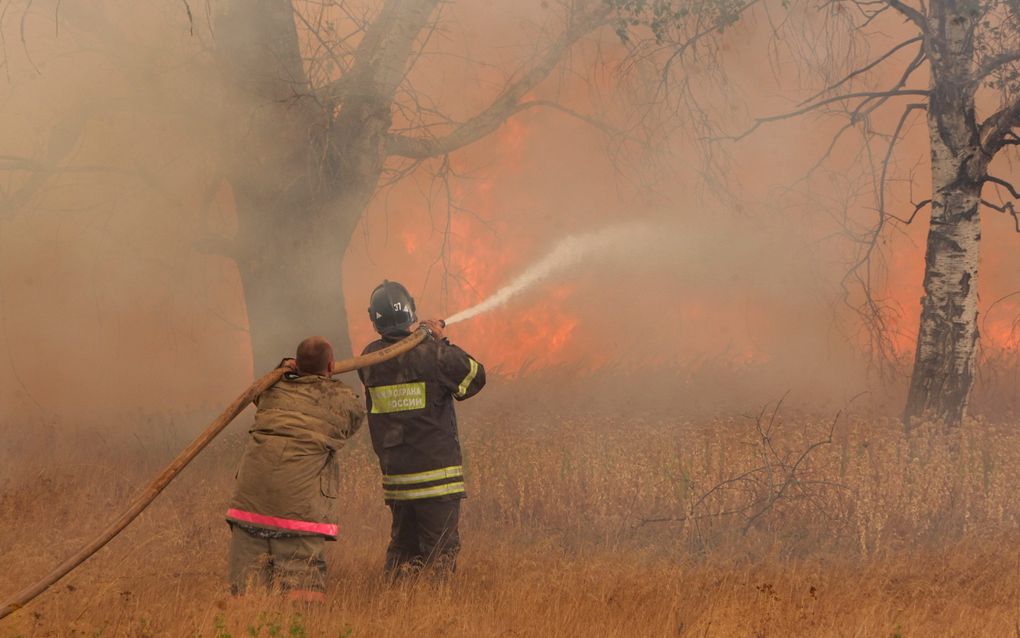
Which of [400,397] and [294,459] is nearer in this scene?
[294,459]

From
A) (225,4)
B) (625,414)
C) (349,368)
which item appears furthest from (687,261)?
(349,368)

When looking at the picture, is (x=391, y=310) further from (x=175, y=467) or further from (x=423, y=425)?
(x=175, y=467)

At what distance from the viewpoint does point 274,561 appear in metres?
5.35

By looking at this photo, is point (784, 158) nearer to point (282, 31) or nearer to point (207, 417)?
point (282, 31)

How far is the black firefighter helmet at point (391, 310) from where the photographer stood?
596cm

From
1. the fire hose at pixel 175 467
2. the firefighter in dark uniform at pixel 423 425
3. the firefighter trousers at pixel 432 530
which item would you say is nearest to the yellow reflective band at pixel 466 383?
the firefighter in dark uniform at pixel 423 425

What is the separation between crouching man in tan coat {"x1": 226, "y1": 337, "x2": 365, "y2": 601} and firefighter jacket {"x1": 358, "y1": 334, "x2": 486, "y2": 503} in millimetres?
494

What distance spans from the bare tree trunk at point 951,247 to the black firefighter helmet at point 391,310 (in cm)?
498

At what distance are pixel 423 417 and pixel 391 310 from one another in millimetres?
593

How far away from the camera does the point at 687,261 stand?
1535 centimetres

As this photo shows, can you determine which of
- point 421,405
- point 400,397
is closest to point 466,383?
point 421,405

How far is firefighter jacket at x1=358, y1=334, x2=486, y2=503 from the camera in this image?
584 cm

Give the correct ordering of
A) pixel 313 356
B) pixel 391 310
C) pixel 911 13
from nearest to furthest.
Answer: pixel 313 356 → pixel 391 310 → pixel 911 13

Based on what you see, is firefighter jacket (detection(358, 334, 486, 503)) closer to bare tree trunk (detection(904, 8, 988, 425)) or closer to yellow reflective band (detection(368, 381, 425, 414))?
yellow reflective band (detection(368, 381, 425, 414))
